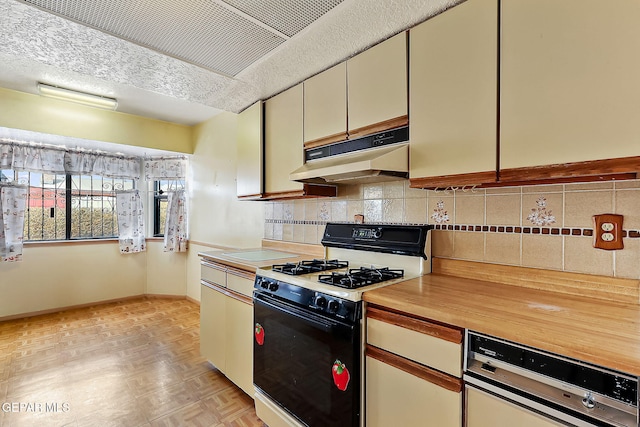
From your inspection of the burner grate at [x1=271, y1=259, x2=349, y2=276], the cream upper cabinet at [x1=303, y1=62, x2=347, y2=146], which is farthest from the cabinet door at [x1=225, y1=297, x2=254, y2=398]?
the cream upper cabinet at [x1=303, y1=62, x2=347, y2=146]

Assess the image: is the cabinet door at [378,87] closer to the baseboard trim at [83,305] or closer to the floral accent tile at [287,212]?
the floral accent tile at [287,212]

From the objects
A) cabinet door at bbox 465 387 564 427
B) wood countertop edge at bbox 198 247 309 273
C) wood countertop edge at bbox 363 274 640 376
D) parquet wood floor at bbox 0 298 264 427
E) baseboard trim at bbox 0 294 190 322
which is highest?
wood countertop edge at bbox 363 274 640 376

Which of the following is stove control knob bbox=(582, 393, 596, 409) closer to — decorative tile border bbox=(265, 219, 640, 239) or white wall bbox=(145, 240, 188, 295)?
decorative tile border bbox=(265, 219, 640, 239)

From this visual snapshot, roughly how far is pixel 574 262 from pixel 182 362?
2.87 metres

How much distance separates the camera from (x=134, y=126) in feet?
12.5

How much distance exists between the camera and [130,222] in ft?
14.2

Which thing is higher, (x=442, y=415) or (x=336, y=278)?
(x=336, y=278)

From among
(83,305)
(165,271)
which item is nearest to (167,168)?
(165,271)

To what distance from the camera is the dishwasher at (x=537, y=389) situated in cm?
74

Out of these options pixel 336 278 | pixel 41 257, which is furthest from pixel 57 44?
pixel 41 257

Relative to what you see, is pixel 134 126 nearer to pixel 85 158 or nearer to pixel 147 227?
pixel 85 158

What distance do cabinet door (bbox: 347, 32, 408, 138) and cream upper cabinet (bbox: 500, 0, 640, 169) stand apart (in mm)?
462

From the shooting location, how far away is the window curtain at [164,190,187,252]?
4250 millimetres

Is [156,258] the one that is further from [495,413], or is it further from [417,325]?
[495,413]
